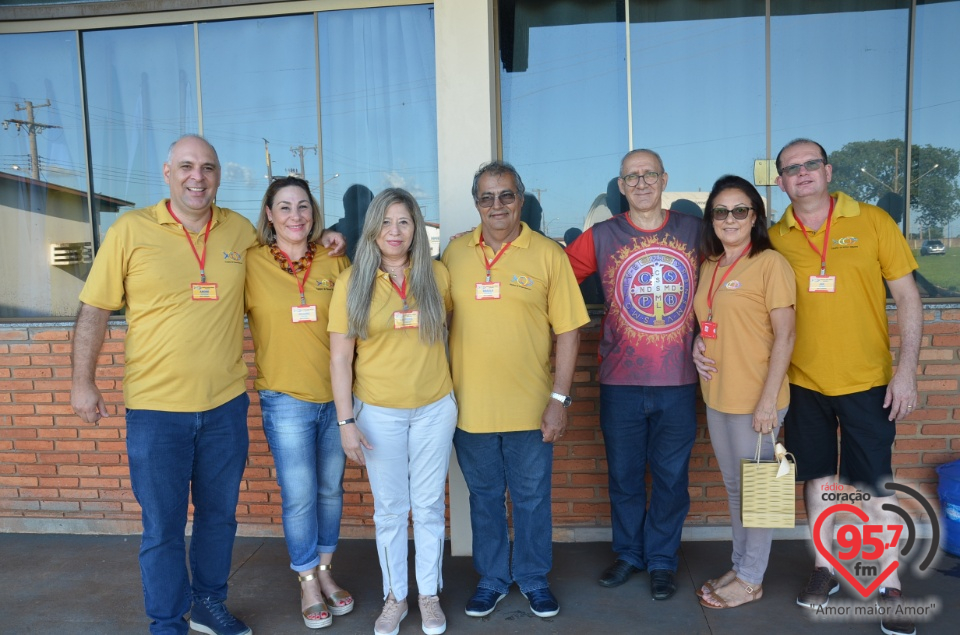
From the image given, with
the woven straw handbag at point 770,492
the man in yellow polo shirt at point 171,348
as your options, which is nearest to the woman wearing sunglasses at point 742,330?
the woven straw handbag at point 770,492

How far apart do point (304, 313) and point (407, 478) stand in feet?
2.76

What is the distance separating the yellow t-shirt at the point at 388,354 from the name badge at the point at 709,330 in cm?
120

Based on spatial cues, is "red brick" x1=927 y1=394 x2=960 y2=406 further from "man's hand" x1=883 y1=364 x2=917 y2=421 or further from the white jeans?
the white jeans

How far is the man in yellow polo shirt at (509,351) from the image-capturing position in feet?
9.97

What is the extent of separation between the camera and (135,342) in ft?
9.25

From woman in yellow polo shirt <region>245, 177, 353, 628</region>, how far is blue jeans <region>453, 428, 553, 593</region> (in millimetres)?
646

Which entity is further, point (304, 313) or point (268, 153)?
point (268, 153)

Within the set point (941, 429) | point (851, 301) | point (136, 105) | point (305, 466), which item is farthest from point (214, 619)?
point (941, 429)

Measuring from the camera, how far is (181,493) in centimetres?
290

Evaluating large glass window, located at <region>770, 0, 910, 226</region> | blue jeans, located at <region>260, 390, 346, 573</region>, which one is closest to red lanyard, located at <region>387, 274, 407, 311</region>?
blue jeans, located at <region>260, 390, 346, 573</region>

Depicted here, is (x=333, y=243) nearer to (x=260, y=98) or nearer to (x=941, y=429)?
(x=260, y=98)

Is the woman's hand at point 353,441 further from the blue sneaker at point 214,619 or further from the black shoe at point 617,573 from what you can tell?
the black shoe at point 617,573

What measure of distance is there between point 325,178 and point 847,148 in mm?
2986

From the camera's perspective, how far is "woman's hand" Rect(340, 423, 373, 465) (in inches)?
114
